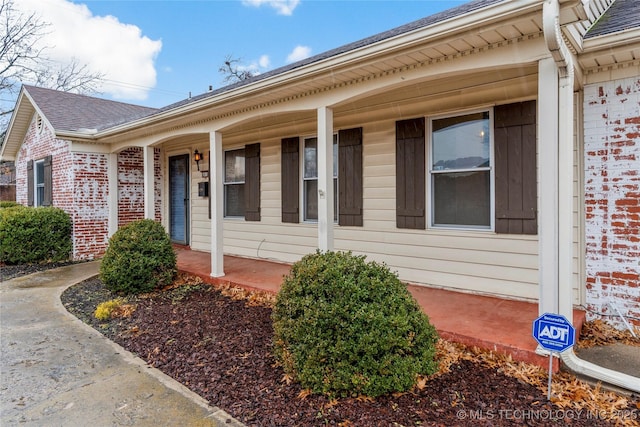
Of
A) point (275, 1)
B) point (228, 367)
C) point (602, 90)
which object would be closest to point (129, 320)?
point (228, 367)

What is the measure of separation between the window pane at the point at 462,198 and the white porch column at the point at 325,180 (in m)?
1.42

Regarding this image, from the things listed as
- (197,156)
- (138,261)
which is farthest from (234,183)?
(138,261)

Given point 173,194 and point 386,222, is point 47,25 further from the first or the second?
point 386,222

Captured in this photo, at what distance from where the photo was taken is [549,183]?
106 inches

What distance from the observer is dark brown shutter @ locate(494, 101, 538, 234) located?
3900mm

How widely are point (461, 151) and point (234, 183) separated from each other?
4441 millimetres

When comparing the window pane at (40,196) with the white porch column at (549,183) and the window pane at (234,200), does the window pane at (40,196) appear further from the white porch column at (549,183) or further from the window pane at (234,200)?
the white porch column at (549,183)

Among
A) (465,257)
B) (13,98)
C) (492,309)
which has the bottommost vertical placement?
(492,309)

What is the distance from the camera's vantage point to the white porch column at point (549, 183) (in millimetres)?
2686

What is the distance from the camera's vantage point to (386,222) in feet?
16.7

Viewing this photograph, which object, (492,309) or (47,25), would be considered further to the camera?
(47,25)

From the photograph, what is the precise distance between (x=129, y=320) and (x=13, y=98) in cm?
1936

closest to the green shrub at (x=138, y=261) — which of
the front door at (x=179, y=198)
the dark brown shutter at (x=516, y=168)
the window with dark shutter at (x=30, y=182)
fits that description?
the front door at (x=179, y=198)

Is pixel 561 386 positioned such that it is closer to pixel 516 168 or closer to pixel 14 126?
pixel 516 168
